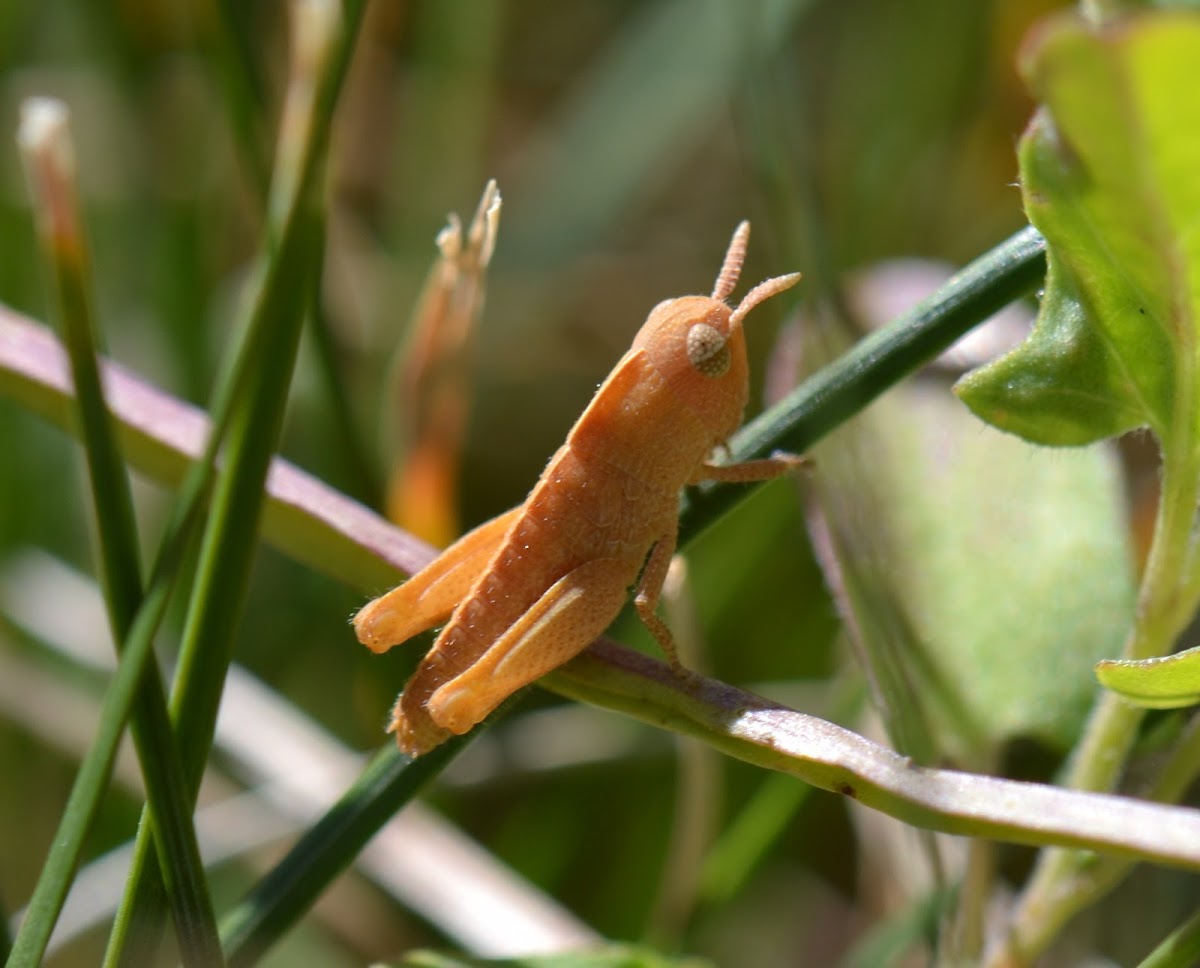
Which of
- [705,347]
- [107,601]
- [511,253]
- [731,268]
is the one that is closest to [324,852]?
[107,601]

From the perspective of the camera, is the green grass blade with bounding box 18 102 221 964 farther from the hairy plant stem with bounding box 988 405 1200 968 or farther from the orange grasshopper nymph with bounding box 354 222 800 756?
the hairy plant stem with bounding box 988 405 1200 968

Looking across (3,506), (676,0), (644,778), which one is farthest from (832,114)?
(3,506)

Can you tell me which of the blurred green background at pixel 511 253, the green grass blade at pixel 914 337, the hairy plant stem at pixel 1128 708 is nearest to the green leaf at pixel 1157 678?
the hairy plant stem at pixel 1128 708

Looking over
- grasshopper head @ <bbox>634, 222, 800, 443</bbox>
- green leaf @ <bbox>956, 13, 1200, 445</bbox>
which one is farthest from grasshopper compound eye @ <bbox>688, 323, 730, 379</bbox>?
green leaf @ <bbox>956, 13, 1200, 445</bbox>

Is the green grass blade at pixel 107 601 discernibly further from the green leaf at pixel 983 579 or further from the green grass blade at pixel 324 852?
the green leaf at pixel 983 579

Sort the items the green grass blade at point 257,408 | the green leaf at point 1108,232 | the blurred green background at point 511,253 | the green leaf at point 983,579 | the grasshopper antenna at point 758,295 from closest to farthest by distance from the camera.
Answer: the green leaf at point 1108,232 < the green grass blade at point 257,408 < the green leaf at point 983,579 < the grasshopper antenna at point 758,295 < the blurred green background at point 511,253

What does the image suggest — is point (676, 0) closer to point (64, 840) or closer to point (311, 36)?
point (311, 36)
